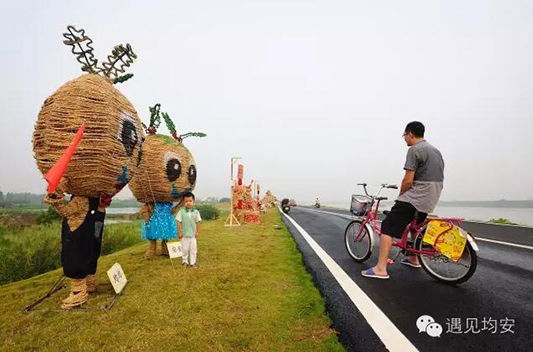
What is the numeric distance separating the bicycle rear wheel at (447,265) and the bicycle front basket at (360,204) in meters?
1.26

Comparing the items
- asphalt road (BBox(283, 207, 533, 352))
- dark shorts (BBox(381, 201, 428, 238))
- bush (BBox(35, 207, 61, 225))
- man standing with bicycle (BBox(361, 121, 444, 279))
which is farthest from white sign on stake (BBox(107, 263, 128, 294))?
bush (BBox(35, 207, 61, 225))

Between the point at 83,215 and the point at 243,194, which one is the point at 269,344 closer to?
the point at 83,215

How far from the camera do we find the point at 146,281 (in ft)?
13.3

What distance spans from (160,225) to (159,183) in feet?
2.98

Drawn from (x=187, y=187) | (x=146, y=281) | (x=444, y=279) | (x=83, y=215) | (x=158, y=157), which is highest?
(x=158, y=157)

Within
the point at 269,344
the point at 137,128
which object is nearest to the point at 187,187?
the point at 137,128

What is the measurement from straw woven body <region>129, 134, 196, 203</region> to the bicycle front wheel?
147 inches

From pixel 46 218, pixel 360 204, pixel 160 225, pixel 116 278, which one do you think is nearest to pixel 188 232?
pixel 160 225

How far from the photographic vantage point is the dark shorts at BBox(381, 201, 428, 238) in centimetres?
391

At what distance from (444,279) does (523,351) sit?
175 centimetres

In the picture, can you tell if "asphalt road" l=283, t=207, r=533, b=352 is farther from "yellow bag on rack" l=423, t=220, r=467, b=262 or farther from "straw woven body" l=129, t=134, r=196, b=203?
"straw woven body" l=129, t=134, r=196, b=203

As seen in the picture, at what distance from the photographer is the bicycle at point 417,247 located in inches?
137

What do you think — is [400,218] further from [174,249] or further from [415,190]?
[174,249]

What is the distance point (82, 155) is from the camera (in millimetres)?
3332
